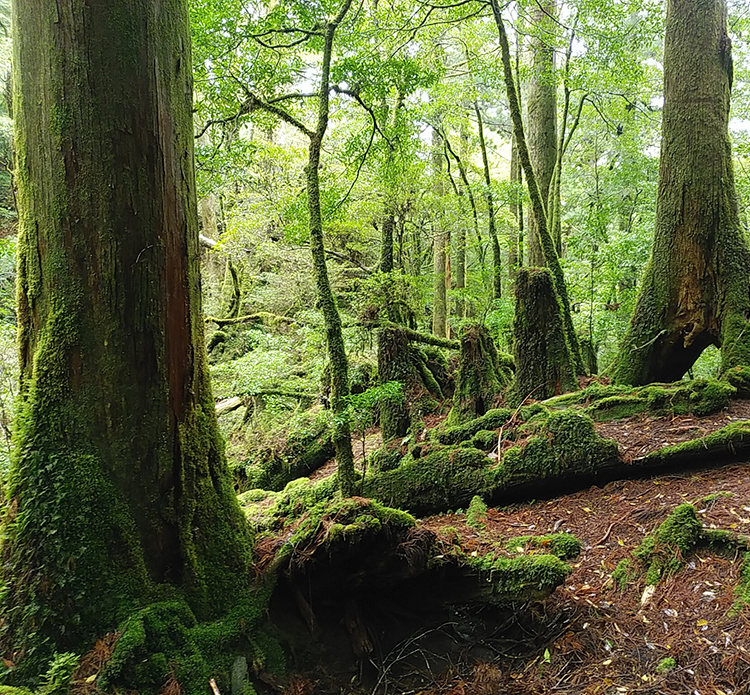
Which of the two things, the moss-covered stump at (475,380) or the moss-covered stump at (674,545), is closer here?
the moss-covered stump at (674,545)

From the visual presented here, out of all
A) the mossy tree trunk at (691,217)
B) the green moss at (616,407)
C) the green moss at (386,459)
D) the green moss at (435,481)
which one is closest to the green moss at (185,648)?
the green moss at (435,481)

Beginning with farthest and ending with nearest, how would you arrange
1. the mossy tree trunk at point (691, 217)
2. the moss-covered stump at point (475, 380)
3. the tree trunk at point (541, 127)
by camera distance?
the tree trunk at point (541, 127) → the moss-covered stump at point (475, 380) → the mossy tree trunk at point (691, 217)

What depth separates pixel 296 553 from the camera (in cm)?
297

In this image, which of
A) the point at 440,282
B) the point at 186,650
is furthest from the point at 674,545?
the point at 440,282

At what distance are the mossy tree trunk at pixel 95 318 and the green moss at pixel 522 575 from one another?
1797 mm

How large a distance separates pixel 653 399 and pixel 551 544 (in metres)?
2.59

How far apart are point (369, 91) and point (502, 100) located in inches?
595

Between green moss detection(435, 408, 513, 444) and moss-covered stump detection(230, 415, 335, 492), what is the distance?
293 cm

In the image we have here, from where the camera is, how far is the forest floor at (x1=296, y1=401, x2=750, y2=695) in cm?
259

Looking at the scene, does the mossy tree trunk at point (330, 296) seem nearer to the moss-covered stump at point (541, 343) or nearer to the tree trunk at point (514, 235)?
the moss-covered stump at point (541, 343)

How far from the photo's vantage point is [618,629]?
2.98 metres

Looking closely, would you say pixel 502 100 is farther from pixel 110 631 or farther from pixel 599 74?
pixel 110 631

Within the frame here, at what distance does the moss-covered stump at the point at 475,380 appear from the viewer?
7.04 meters

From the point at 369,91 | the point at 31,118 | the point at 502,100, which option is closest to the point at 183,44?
the point at 31,118
